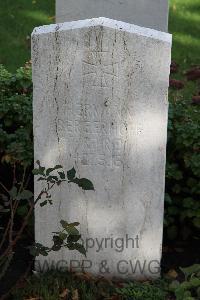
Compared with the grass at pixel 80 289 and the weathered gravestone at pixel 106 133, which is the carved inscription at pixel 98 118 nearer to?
the weathered gravestone at pixel 106 133

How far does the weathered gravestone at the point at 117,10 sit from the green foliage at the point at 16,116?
2.21 feet

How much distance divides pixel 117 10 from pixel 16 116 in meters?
1.45

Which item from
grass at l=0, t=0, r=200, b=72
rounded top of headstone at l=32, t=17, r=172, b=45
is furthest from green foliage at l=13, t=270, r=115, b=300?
grass at l=0, t=0, r=200, b=72

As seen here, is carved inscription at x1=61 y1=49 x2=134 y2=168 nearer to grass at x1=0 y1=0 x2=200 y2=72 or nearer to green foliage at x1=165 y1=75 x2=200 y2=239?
green foliage at x1=165 y1=75 x2=200 y2=239

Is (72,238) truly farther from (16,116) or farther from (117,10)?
(117,10)

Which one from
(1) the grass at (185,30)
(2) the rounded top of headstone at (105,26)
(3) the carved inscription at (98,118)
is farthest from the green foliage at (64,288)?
(1) the grass at (185,30)

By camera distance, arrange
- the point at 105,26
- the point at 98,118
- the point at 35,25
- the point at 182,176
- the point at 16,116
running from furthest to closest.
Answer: the point at 35,25
the point at 16,116
the point at 182,176
the point at 98,118
the point at 105,26

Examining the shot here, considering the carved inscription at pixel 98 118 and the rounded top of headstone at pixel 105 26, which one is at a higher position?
the rounded top of headstone at pixel 105 26

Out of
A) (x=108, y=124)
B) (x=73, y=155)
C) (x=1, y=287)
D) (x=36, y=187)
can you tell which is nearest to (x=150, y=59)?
(x=108, y=124)

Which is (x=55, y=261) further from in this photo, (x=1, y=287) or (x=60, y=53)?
(x=60, y=53)

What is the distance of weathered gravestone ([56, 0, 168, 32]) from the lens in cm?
527

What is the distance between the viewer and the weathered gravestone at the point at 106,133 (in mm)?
3357

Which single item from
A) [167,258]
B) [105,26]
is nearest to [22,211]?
[167,258]

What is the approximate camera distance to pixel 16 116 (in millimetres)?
4398
